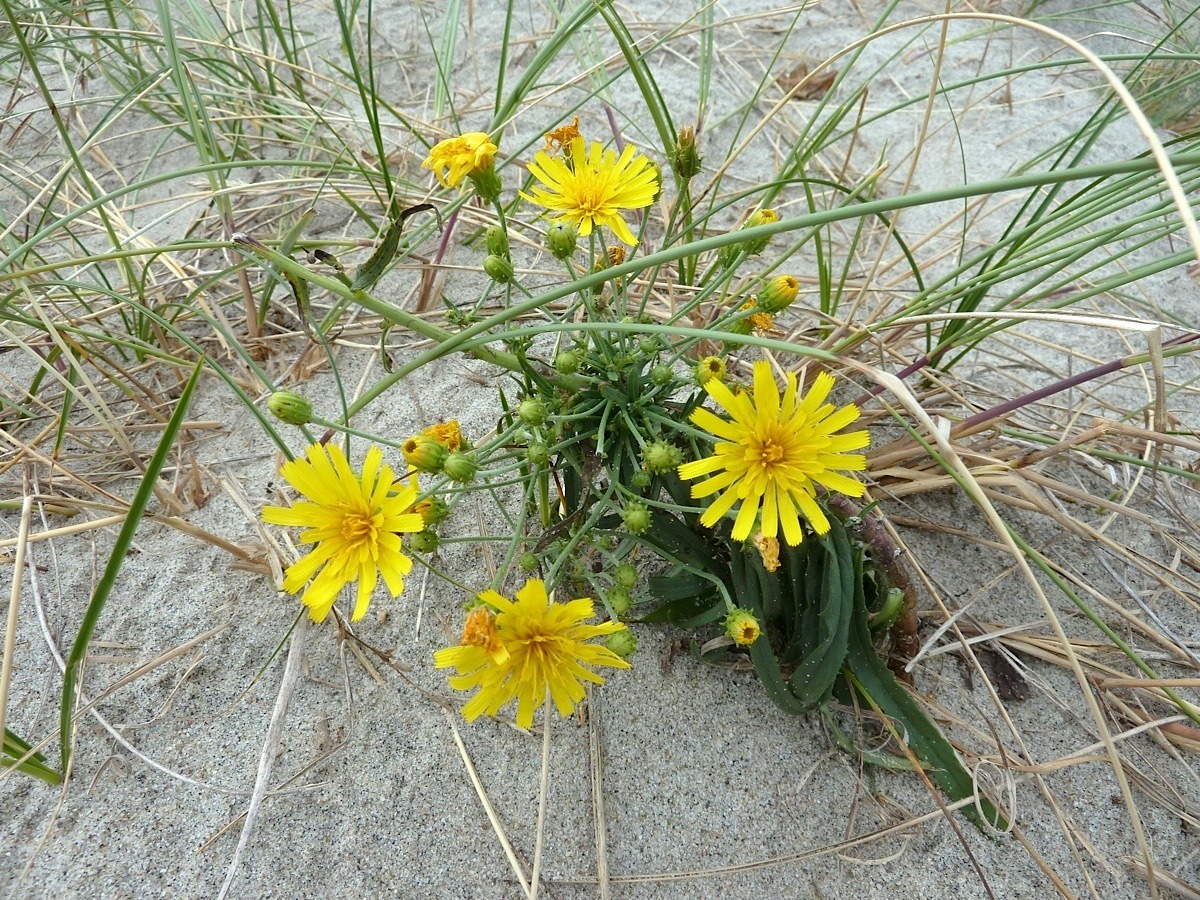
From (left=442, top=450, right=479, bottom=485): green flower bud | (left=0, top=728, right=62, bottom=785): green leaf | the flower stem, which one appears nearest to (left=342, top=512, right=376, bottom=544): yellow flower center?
(left=442, top=450, right=479, bottom=485): green flower bud

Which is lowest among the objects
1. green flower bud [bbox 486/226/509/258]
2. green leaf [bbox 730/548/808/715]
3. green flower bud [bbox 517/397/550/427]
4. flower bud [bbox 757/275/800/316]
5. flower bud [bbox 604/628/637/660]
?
green leaf [bbox 730/548/808/715]

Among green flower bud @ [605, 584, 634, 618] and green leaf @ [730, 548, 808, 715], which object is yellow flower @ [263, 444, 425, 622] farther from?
green leaf @ [730, 548, 808, 715]

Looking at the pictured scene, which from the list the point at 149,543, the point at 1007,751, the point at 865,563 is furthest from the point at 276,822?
the point at 1007,751

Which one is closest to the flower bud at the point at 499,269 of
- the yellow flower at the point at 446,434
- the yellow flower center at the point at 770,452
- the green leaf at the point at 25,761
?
the yellow flower at the point at 446,434

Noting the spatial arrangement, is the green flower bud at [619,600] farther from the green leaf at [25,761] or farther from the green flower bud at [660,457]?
the green leaf at [25,761]

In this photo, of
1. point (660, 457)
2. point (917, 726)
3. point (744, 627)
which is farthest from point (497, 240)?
point (917, 726)

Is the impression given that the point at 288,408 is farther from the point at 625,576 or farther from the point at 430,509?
the point at 625,576

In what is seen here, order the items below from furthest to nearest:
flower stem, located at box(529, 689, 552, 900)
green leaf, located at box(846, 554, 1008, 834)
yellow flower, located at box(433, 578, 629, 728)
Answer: green leaf, located at box(846, 554, 1008, 834) → flower stem, located at box(529, 689, 552, 900) → yellow flower, located at box(433, 578, 629, 728)
